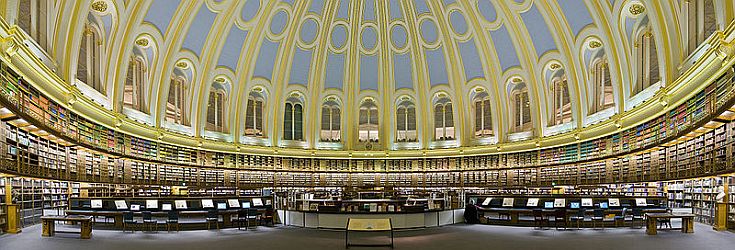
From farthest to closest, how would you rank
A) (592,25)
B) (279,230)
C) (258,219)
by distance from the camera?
(592,25)
(258,219)
(279,230)

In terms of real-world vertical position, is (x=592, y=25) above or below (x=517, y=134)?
above

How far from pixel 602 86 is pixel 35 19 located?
2125cm

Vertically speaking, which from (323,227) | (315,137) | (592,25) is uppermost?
(592,25)

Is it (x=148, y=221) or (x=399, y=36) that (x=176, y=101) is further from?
(x=148, y=221)

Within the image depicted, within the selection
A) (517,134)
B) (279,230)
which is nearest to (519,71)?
(517,134)

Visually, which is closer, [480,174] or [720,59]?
[720,59]

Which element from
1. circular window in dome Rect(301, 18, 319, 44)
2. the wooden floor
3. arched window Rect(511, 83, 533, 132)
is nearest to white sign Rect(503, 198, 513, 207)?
the wooden floor

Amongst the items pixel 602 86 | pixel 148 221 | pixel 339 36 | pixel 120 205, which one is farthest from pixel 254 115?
pixel 602 86

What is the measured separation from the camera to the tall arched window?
2452cm

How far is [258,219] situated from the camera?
17750 millimetres

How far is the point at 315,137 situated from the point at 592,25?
53.8ft

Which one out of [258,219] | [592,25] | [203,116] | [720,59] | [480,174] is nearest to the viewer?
[720,59]

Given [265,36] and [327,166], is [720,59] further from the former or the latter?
[327,166]

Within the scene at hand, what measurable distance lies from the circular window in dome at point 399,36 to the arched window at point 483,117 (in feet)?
17.1
